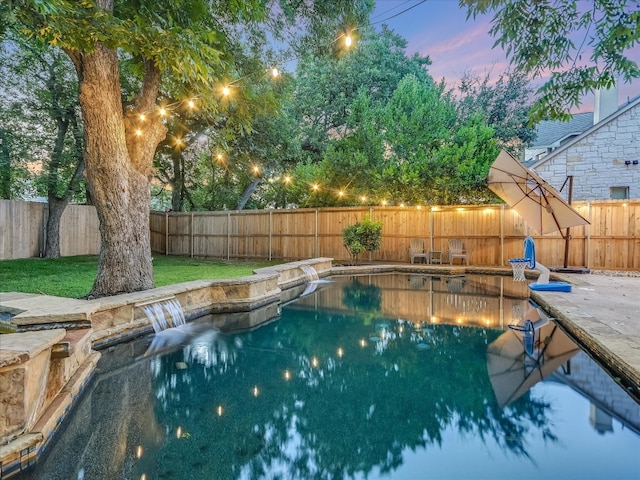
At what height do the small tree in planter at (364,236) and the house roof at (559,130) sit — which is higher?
the house roof at (559,130)

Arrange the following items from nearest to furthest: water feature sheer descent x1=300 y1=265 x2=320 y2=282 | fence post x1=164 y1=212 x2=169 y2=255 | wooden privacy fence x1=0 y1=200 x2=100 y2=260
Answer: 1. water feature sheer descent x1=300 y1=265 x2=320 y2=282
2. wooden privacy fence x1=0 y1=200 x2=100 y2=260
3. fence post x1=164 y1=212 x2=169 y2=255

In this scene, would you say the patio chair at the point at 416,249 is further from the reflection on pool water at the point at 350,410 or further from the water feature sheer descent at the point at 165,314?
the water feature sheer descent at the point at 165,314

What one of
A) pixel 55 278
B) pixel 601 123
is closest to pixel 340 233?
pixel 55 278

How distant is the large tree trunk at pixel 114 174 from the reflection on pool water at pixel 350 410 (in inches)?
54.6

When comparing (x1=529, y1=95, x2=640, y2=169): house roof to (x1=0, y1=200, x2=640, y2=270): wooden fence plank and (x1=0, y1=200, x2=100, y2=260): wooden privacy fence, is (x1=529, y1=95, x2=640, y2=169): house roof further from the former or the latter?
(x1=0, y1=200, x2=100, y2=260): wooden privacy fence

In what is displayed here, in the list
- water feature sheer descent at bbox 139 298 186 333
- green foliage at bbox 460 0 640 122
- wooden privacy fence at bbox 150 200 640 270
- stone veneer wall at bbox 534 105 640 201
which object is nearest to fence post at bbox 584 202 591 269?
wooden privacy fence at bbox 150 200 640 270

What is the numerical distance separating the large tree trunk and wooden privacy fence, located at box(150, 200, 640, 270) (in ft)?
23.1

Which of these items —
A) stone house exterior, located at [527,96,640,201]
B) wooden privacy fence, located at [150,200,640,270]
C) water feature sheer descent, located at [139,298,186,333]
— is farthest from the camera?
stone house exterior, located at [527,96,640,201]

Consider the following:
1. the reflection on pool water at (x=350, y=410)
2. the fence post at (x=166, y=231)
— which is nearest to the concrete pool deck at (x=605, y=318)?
the reflection on pool water at (x=350, y=410)

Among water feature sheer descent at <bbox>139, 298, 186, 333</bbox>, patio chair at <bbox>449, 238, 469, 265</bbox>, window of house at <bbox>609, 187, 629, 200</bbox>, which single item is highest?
window of house at <bbox>609, 187, 629, 200</bbox>

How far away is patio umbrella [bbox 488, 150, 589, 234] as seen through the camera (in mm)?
6857

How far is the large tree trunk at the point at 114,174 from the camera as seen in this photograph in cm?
464

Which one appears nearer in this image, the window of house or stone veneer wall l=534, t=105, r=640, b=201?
stone veneer wall l=534, t=105, r=640, b=201

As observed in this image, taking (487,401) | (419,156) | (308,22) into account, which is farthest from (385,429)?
(419,156)
